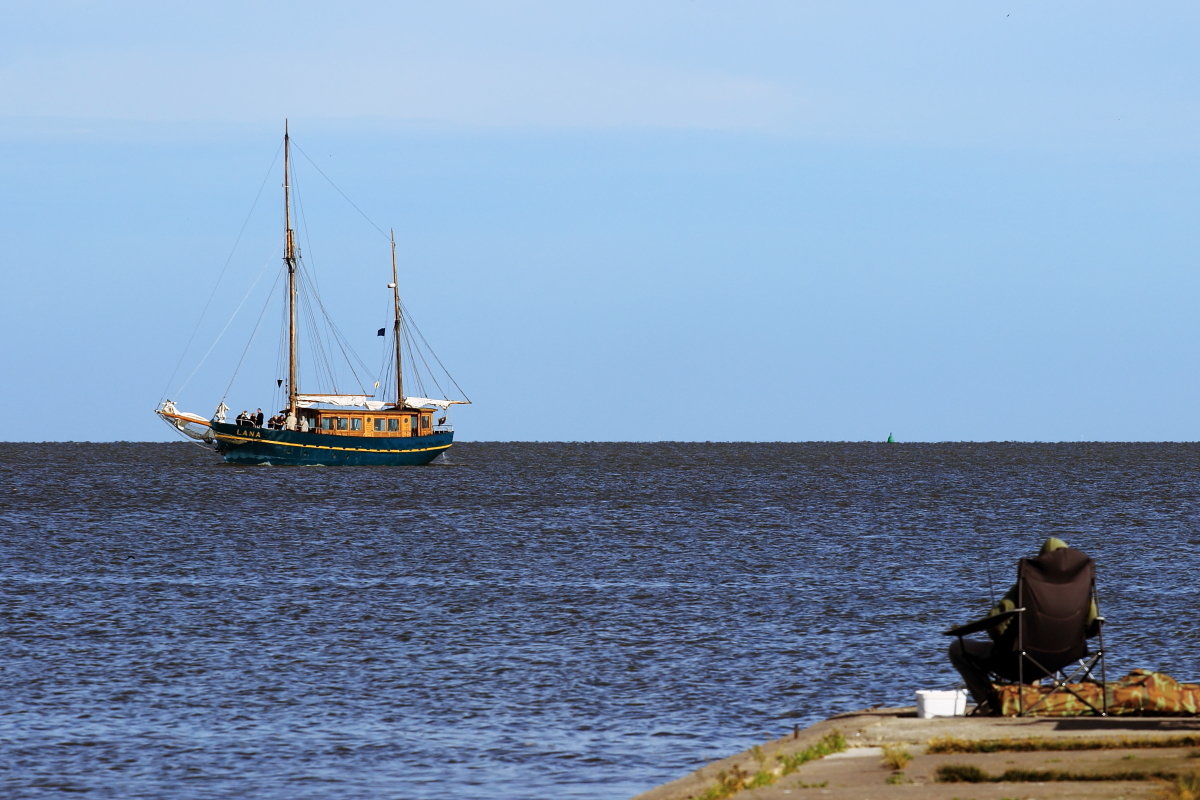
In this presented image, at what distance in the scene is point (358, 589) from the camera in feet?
93.1

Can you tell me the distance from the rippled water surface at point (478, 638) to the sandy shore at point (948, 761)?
1.38 m

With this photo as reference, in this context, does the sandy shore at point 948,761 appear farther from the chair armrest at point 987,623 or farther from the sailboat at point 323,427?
the sailboat at point 323,427

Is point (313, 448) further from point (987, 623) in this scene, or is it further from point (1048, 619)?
point (1048, 619)

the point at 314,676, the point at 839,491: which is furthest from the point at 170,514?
the point at 314,676

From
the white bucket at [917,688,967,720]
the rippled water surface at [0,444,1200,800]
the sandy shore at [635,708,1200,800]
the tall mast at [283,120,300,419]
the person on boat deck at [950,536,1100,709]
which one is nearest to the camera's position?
the sandy shore at [635,708,1200,800]

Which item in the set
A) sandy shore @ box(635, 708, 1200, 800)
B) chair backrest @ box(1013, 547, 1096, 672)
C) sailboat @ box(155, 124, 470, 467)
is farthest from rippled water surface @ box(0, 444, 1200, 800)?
sailboat @ box(155, 124, 470, 467)

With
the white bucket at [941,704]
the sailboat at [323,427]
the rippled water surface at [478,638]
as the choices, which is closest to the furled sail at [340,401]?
the sailboat at [323,427]

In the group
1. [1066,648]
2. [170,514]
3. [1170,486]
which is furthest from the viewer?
[1170,486]

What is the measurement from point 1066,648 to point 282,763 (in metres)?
6.15

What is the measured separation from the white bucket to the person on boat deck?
0.11 metres

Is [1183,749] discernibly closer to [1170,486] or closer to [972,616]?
[972,616]

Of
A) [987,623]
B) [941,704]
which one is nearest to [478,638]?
[941,704]

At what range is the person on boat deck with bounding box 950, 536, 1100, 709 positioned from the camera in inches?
461

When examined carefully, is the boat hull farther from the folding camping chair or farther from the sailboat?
the folding camping chair
